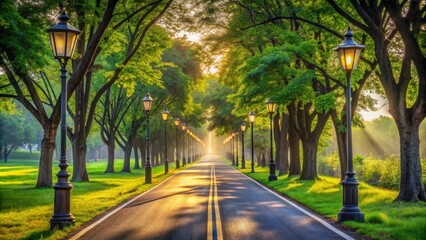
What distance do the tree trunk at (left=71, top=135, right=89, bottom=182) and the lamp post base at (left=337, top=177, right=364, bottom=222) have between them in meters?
21.4

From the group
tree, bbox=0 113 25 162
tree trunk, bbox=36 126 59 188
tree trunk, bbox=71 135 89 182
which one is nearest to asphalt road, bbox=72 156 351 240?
tree trunk, bbox=36 126 59 188

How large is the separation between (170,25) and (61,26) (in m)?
14.5

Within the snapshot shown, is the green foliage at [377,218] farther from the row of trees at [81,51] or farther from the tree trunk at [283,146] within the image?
the tree trunk at [283,146]

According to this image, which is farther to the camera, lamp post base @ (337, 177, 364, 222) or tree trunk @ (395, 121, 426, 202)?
tree trunk @ (395, 121, 426, 202)

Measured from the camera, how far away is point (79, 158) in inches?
1238

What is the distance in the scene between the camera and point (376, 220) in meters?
12.2

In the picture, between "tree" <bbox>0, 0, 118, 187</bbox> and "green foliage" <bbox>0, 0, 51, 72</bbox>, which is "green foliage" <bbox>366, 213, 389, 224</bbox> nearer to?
"tree" <bbox>0, 0, 118, 187</bbox>

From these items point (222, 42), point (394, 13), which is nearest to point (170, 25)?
point (222, 42)

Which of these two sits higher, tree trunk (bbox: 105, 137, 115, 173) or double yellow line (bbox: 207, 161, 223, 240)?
tree trunk (bbox: 105, 137, 115, 173)

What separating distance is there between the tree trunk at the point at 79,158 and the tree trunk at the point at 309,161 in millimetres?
13488

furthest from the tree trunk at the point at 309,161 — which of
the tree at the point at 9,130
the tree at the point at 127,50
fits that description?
the tree at the point at 9,130

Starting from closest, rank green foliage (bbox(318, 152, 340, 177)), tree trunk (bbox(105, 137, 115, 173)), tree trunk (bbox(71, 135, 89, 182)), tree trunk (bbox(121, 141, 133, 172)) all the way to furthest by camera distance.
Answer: tree trunk (bbox(71, 135, 89, 182)) → green foliage (bbox(318, 152, 340, 177)) → tree trunk (bbox(105, 137, 115, 173)) → tree trunk (bbox(121, 141, 133, 172))

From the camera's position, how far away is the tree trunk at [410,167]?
50.7 ft

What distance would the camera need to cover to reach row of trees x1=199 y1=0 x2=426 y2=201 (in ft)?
51.6
